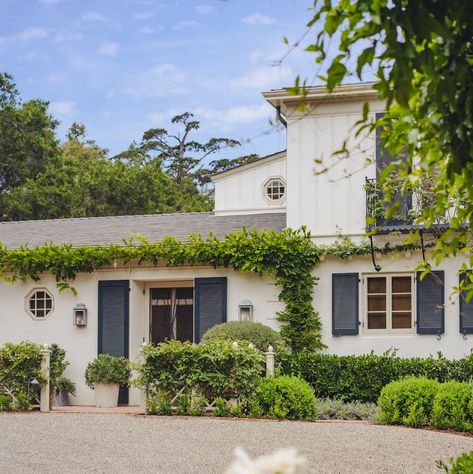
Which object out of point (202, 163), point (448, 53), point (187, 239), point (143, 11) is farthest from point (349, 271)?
point (202, 163)

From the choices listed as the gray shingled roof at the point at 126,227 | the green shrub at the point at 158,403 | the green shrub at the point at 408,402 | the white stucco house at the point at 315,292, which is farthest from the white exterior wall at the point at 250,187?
the green shrub at the point at 408,402

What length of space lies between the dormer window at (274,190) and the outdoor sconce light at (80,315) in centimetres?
499

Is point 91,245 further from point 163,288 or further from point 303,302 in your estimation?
point 303,302

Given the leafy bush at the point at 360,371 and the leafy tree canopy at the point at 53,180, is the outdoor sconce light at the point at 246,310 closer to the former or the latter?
the leafy bush at the point at 360,371

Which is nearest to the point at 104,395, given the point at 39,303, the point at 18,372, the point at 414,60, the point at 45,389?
the point at 45,389

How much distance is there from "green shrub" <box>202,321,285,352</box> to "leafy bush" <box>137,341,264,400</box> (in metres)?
0.78

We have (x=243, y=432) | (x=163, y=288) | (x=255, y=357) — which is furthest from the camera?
(x=163, y=288)

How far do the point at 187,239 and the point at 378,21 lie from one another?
14.3 metres

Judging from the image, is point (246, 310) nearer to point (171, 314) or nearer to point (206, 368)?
point (171, 314)

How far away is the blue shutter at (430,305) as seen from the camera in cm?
1605

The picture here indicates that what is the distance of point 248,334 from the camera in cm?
1557

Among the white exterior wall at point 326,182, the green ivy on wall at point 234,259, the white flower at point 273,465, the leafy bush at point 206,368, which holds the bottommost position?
the leafy bush at point 206,368

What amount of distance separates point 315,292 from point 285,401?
344 cm

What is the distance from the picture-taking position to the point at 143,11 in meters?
34.1
